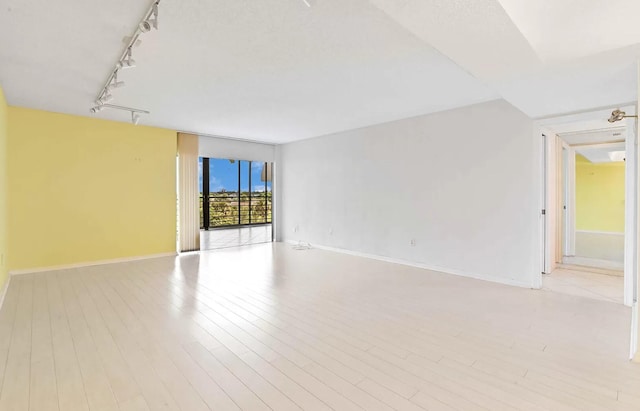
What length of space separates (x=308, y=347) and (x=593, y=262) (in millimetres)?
5783

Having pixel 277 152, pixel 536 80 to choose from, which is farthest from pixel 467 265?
pixel 277 152

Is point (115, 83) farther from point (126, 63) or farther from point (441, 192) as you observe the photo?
point (441, 192)

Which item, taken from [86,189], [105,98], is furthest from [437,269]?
[86,189]

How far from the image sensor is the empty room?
6.63 feet

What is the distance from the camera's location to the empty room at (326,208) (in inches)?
79.6

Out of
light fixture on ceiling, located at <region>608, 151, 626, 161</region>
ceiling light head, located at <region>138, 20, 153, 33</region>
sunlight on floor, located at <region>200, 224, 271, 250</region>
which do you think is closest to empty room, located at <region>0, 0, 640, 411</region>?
ceiling light head, located at <region>138, 20, 153, 33</region>

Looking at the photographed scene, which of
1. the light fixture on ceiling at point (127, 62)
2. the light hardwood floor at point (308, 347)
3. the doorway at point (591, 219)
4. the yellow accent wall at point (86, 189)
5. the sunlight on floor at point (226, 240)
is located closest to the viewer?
the light hardwood floor at point (308, 347)

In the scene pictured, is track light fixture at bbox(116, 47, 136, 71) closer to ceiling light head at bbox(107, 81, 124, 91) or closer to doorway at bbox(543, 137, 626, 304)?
ceiling light head at bbox(107, 81, 124, 91)

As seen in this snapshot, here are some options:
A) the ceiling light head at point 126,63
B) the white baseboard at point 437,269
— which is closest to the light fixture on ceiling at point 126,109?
the ceiling light head at point 126,63

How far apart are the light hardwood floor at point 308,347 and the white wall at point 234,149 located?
3.40 m

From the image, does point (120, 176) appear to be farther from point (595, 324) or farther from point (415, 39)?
point (595, 324)

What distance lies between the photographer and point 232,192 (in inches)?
450

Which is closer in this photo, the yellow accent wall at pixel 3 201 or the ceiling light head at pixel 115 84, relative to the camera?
the ceiling light head at pixel 115 84

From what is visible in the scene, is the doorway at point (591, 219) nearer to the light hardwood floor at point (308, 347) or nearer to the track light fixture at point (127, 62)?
the light hardwood floor at point (308, 347)
